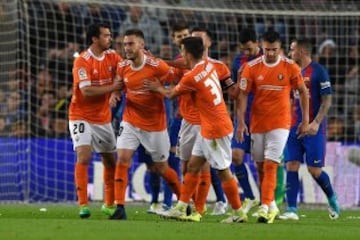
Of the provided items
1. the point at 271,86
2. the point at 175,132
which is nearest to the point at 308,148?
the point at 271,86

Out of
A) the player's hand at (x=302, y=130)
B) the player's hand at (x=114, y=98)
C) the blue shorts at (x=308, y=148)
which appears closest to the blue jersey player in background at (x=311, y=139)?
the blue shorts at (x=308, y=148)

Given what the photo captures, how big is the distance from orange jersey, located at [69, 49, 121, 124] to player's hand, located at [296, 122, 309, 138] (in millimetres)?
2383

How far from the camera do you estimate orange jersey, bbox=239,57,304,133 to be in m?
13.6

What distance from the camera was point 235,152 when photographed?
15.3 meters

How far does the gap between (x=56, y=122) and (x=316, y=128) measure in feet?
23.6

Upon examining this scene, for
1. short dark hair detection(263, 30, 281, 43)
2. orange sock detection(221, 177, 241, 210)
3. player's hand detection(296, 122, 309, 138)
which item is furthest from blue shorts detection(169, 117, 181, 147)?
orange sock detection(221, 177, 241, 210)

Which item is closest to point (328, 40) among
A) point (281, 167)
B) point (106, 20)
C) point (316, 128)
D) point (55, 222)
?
point (106, 20)

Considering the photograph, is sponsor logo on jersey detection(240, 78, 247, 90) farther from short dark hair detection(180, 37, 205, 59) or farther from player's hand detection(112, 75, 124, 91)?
player's hand detection(112, 75, 124, 91)

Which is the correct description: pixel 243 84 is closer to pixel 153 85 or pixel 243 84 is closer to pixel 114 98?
pixel 153 85

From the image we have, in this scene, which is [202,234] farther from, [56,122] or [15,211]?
[56,122]

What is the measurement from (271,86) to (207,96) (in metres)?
1.22

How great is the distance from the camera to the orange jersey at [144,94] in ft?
44.7

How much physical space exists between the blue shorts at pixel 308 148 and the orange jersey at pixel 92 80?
2.47 meters

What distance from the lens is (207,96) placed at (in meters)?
12.8
